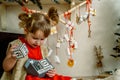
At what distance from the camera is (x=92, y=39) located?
70.7 inches

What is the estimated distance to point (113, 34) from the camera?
1.75 metres

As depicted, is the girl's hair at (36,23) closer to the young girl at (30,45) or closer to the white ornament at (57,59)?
the young girl at (30,45)

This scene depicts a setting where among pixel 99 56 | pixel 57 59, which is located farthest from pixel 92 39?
pixel 57 59

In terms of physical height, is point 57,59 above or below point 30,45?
below

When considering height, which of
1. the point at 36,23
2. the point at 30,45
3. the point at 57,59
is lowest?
the point at 57,59

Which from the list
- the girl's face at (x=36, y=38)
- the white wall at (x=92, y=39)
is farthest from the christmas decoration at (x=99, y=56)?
the girl's face at (x=36, y=38)

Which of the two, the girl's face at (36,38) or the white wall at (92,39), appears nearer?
the girl's face at (36,38)

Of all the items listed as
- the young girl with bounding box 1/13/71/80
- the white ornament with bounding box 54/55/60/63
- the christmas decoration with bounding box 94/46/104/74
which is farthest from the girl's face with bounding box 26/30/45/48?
Result: the christmas decoration with bounding box 94/46/104/74

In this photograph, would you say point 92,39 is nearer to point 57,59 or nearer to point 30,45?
point 57,59

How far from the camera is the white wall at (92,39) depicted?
1.75 metres

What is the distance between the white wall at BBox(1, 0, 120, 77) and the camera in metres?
1.75

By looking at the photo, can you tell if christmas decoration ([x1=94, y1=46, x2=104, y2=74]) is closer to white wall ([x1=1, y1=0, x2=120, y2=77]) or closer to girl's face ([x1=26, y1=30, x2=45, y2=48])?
white wall ([x1=1, y1=0, x2=120, y2=77])

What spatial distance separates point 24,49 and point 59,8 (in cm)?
88

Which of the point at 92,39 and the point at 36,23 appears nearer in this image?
the point at 36,23
